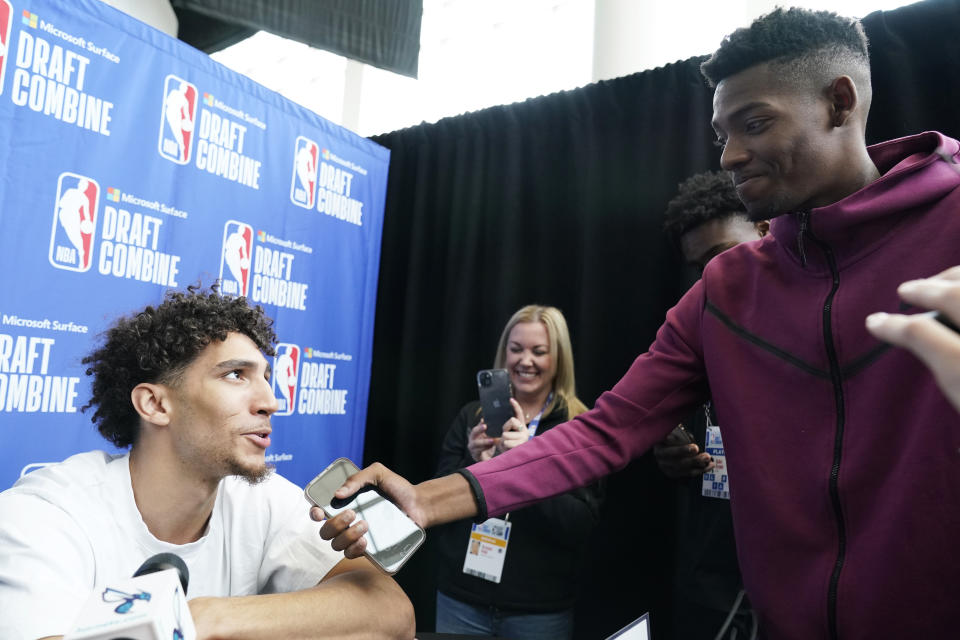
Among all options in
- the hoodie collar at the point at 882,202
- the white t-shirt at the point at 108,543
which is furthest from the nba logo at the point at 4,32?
the hoodie collar at the point at 882,202

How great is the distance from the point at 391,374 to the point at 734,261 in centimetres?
354

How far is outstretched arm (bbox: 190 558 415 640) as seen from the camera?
1245 mm

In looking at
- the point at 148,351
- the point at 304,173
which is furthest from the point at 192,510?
the point at 304,173

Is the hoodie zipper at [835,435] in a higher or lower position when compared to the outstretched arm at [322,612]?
higher

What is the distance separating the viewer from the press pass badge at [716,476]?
2.24 metres

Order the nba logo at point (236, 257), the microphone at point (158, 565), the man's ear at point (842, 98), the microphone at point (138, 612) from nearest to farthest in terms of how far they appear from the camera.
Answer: the microphone at point (138, 612) < the microphone at point (158, 565) < the man's ear at point (842, 98) < the nba logo at point (236, 257)

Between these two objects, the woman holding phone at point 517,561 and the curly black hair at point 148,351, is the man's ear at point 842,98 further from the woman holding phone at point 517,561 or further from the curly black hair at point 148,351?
the curly black hair at point 148,351

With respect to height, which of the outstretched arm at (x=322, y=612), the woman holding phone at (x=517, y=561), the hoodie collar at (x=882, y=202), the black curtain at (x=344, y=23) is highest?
the black curtain at (x=344, y=23)

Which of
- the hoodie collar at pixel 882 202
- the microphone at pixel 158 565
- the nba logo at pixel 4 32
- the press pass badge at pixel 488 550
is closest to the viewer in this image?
the microphone at pixel 158 565

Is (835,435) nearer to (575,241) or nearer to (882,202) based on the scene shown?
(882,202)

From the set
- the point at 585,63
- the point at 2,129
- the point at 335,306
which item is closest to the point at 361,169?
the point at 335,306

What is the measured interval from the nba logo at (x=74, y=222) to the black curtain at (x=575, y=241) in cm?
221

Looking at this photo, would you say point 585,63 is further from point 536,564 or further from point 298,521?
point 298,521

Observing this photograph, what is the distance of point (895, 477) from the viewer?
112 centimetres
